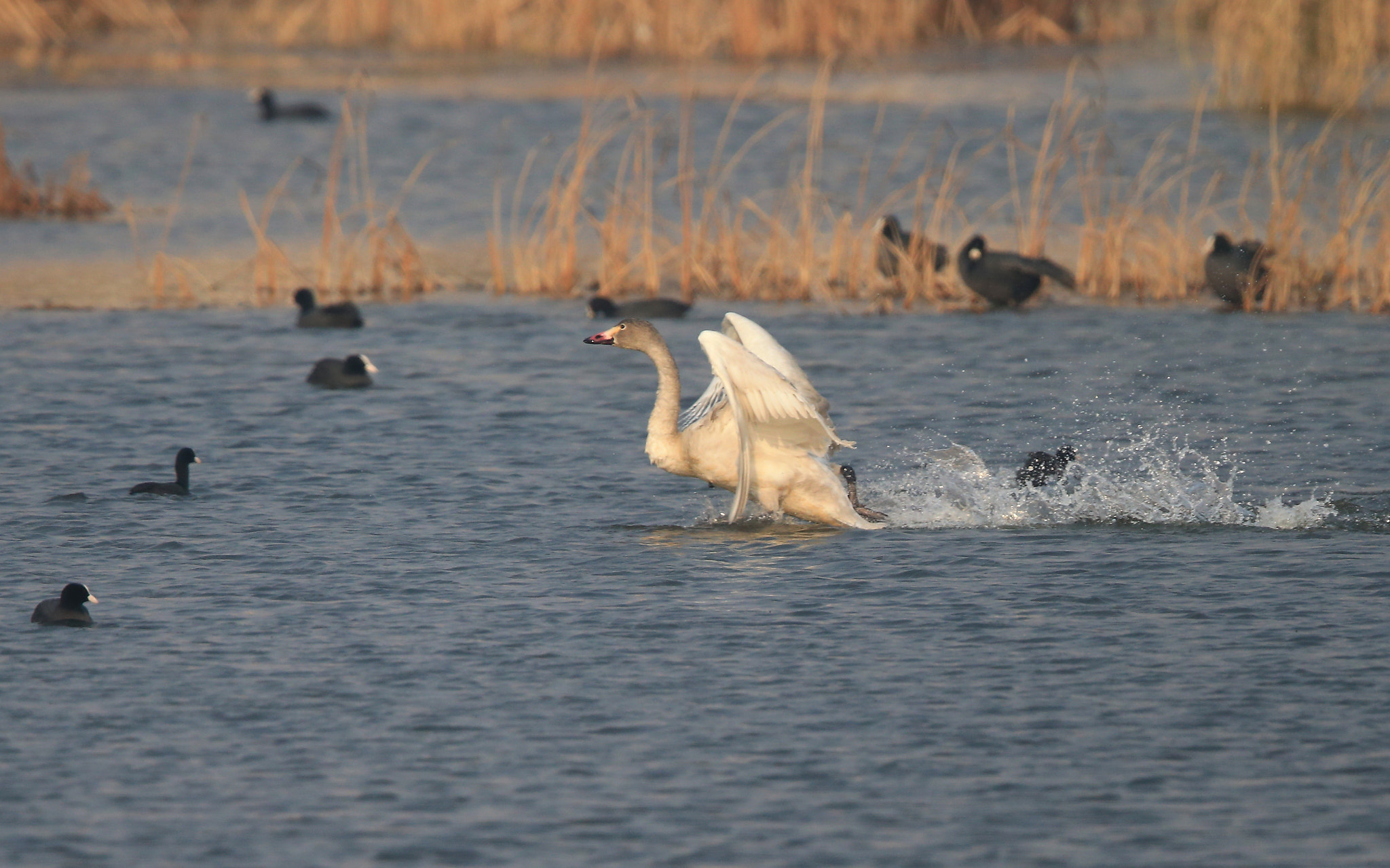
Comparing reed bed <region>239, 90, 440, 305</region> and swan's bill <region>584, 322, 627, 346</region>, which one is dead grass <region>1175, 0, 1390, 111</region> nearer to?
reed bed <region>239, 90, 440, 305</region>

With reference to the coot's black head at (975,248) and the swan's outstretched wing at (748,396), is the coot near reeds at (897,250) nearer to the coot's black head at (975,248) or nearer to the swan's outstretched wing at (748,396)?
the coot's black head at (975,248)

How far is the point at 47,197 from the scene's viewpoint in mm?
20109

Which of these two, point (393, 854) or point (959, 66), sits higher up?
point (959, 66)

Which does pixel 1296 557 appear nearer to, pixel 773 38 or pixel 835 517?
pixel 835 517

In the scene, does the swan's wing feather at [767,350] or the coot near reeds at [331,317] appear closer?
the swan's wing feather at [767,350]

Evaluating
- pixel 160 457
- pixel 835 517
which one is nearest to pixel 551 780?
pixel 835 517

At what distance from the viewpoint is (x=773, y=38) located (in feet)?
98.7

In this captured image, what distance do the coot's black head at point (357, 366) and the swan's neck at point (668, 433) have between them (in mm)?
4005

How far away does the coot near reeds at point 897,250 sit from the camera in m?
15.9

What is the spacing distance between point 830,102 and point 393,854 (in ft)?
72.0

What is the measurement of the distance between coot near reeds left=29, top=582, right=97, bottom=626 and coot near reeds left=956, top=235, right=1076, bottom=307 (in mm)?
9297

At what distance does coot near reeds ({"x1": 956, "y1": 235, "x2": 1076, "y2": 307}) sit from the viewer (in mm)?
15281

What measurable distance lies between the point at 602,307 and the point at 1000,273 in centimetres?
324

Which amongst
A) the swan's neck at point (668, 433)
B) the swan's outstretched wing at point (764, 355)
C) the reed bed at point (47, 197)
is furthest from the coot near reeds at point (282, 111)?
the swan's neck at point (668, 433)
